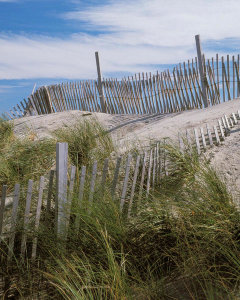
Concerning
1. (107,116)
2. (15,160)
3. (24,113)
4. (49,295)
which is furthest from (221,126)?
(24,113)

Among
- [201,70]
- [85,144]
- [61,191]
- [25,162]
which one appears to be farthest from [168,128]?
[61,191]

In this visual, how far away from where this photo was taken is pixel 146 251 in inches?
105

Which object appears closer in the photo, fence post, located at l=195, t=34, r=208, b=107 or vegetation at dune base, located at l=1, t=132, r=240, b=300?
vegetation at dune base, located at l=1, t=132, r=240, b=300

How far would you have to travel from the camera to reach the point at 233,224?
2604mm

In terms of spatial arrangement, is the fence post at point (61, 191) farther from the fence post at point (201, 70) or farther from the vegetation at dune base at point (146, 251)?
the fence post at point (201, 70)

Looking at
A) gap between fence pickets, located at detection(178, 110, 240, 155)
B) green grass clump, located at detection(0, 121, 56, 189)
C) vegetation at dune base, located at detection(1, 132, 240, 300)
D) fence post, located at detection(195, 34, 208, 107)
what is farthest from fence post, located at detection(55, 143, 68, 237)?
fence post, located at detection(195, 34, 208, 107)

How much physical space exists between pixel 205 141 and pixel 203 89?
14.4 feet

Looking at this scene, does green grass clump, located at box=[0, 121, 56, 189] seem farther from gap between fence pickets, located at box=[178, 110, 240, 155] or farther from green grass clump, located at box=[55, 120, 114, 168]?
gap between fence pickets, located at box=[178, 110, 240, 155]

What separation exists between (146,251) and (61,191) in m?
0.78

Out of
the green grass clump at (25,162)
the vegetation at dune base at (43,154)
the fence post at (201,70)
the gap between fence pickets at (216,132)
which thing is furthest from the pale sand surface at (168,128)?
the fence post at (201,70)

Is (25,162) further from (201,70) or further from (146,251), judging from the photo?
(201,70)

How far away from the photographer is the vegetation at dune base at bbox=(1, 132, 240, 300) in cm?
229

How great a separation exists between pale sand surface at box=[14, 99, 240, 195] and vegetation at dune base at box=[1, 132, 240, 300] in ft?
2.67

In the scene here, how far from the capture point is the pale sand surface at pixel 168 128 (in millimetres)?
4863
